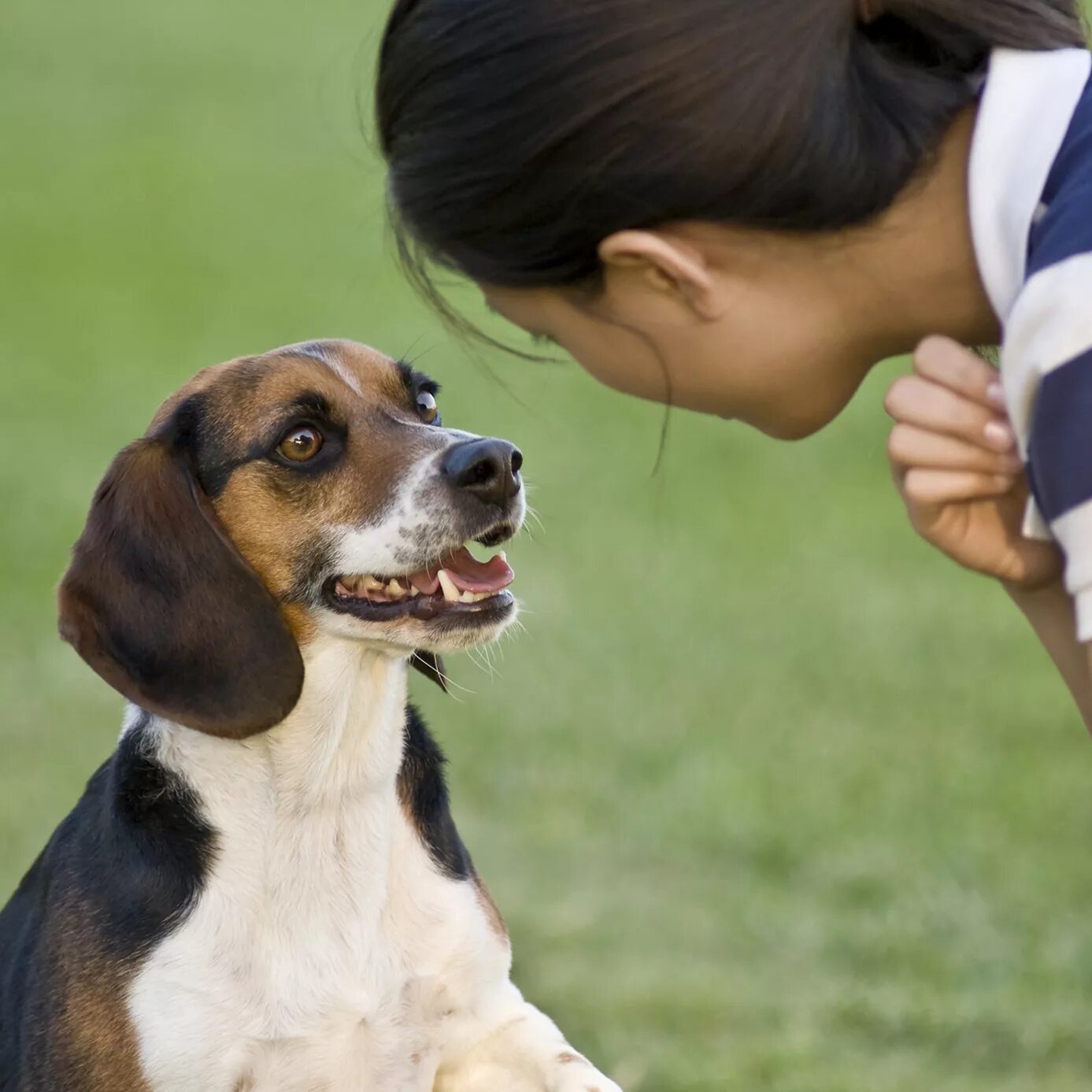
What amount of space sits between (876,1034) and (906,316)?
9.16 feet

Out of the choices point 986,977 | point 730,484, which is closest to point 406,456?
point 986,977

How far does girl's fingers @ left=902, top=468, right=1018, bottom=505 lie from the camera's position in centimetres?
293

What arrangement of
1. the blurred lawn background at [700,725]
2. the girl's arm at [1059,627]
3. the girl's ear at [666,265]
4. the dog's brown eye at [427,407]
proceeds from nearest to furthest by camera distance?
1. the girl's ear at [666,265]
2. the girl's arm at [1059,627]
3. the dog's brown eye at [427,407]
4. the blurred lawn background at [700,725]

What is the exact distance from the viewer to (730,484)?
1121cm

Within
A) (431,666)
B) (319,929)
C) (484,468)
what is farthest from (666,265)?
(319,929)

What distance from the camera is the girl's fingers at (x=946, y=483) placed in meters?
2.93

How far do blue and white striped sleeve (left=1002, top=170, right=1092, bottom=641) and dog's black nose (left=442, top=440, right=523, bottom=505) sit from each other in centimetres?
130

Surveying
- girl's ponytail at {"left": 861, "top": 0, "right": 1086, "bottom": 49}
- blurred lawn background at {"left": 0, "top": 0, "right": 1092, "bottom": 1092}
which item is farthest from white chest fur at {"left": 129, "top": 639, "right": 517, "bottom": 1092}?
girl's ponytail at {"left": 861, "top": 0, "right": 1086, "bottom": 49}

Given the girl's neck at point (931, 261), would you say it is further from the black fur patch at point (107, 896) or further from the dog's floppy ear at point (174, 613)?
the black fur patch at point (107, 896)

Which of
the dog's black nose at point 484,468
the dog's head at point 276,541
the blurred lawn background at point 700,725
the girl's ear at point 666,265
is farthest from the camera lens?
the blurred lawn background at point 700,725

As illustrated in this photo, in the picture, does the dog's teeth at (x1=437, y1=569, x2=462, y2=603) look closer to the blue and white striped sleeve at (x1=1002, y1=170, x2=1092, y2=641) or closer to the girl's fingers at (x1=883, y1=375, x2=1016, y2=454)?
the girl's fingers at (x1=883, y1=375, x2=1016, y2=454)

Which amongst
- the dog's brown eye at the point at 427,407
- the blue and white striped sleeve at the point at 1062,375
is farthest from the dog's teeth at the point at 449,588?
the blue and white striped sleeve at the point at 1062,375

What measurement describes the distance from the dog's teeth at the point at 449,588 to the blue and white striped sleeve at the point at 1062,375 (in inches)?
50.5

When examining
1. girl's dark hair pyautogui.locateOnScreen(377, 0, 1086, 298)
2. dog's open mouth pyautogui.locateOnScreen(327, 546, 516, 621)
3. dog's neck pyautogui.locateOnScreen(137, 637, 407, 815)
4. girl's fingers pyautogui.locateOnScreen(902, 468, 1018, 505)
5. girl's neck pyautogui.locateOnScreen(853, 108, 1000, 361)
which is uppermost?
girl's dark hair pyautogui.locateOnScreen(377, 0, 1086, 298)
